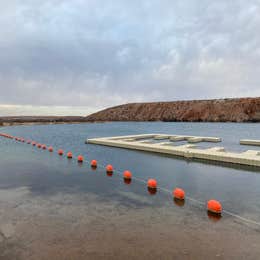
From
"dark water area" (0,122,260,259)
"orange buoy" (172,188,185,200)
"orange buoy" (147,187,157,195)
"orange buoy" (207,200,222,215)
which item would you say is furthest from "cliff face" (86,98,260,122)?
"orange buoy" (207,200,222,215)

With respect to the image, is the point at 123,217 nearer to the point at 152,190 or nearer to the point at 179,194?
the point at 179,194

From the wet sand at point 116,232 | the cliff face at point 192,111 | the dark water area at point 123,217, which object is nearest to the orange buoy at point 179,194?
the dark water area at point 123,217

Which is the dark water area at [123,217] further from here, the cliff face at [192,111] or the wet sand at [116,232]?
the cliff face at [192,111]

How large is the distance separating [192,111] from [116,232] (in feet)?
374

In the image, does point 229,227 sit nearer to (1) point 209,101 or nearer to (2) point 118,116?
(1) point 209,101

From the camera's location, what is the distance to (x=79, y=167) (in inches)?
623

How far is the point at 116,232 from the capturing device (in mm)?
6387

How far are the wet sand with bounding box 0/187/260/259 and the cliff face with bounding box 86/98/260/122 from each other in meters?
95.0

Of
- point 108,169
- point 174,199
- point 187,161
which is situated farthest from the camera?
point 187,161

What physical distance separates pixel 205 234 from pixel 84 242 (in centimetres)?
312

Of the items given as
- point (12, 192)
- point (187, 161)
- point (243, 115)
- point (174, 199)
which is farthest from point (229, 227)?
point (243, 115)

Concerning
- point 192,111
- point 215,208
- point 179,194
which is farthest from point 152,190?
point 192,111

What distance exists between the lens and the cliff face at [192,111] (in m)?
98.6

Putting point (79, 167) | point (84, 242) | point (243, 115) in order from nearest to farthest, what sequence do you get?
point (84, 242) → point (79, 167) → point (243, 115)
